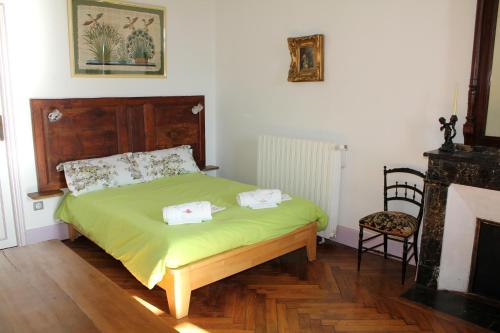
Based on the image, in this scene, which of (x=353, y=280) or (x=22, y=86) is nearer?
(x=353, y=280)

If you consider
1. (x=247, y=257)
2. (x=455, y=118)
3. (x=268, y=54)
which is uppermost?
(x=268, y=54)

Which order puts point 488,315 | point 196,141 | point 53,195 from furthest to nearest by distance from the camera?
point 196,141
point 53,195
point 488,315

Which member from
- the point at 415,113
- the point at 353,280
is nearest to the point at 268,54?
the point at 415,113

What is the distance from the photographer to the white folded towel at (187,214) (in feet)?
9.21

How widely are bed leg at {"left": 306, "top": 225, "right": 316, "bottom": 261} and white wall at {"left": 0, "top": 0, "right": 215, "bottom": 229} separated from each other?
2191 mm

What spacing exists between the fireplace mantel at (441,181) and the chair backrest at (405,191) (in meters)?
0.26

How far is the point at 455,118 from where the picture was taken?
2.78 meters

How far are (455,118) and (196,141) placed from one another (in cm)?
280

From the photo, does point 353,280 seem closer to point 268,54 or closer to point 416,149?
point 416,149

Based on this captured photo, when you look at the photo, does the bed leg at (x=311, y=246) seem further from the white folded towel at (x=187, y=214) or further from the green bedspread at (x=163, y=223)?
the white folded towel at (x=187, y=214)

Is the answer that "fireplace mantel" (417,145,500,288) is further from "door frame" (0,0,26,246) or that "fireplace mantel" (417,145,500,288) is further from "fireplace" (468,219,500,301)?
"door frame" (0,0,26,246)

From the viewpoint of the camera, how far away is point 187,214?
2832 millimetres

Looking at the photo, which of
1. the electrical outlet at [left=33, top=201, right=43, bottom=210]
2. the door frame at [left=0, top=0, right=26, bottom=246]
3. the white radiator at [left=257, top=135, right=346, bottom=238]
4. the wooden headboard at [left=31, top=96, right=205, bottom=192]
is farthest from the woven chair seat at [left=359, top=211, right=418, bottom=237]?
the door frame at [left=0, top=0, right=26, bottom=246]

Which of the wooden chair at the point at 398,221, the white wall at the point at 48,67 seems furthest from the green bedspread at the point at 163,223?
the white wall at the point at 48,67
